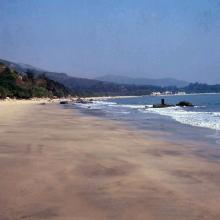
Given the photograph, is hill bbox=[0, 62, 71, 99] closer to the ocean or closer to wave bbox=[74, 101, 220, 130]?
wave bbox=[74, 101, 220, 130]

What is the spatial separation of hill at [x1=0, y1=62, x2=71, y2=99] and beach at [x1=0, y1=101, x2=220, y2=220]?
3724 inches

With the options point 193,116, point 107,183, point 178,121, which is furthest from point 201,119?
point 107,183

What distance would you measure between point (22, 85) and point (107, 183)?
127m

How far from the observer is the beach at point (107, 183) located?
20.6 feet

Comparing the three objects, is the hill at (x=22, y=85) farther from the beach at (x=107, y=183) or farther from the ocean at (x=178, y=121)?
the beach at (x=107, y=183)

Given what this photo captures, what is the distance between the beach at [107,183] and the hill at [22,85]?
94578mm

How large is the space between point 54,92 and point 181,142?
15386 centimetres

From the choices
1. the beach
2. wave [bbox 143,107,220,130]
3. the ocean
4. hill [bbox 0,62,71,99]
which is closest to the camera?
the beach

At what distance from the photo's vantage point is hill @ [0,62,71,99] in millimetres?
117088

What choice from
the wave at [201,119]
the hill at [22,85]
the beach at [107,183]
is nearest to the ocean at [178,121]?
the wave at [201,119]

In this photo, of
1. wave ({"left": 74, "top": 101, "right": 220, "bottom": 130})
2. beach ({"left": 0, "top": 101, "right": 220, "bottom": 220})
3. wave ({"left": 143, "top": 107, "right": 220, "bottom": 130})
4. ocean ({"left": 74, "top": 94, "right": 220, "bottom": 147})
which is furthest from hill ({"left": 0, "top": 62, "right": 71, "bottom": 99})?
beach ({"left": 0, "top": 101, "right": 220, "bottom": 220})

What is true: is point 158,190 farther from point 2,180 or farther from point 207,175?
point 2,180

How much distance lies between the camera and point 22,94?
401 ft

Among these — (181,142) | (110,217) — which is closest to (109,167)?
(110,217)
